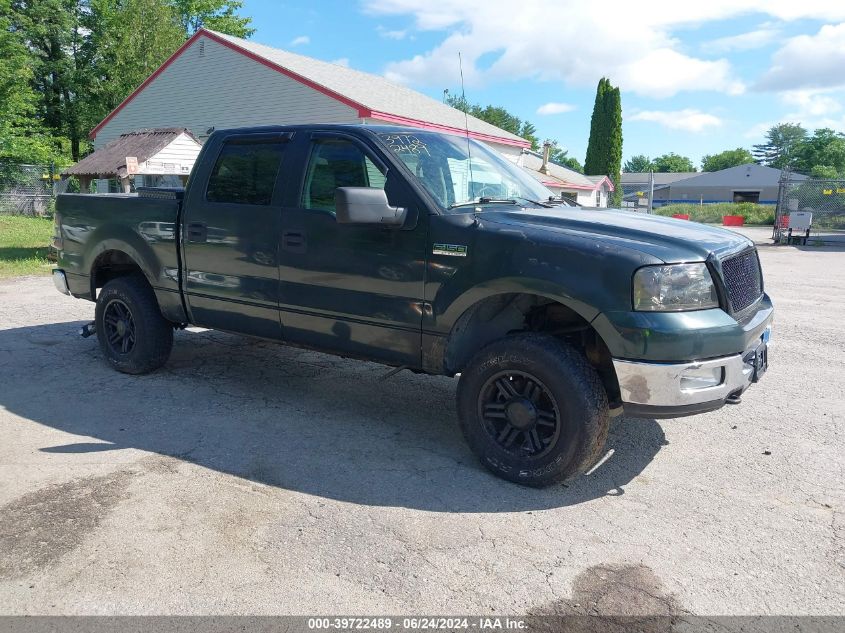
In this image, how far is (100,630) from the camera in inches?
96.3

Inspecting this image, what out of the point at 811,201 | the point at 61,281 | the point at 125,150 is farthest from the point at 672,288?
the point at 811,201

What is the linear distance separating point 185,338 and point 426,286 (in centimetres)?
414

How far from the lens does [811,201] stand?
90.6ft

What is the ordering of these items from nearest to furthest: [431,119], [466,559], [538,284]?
[466,559] < [538,284] < [431,119]

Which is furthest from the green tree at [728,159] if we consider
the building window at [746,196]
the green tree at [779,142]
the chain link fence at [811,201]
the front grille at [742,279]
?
the front grille at [742,279]

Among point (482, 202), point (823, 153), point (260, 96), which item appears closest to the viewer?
point (482, 202)

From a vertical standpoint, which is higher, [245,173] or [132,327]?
[245,173]

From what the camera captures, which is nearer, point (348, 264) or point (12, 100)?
point (348, 264)

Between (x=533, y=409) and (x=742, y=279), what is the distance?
1.46 m

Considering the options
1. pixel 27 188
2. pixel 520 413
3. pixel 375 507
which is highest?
pixel 27 188

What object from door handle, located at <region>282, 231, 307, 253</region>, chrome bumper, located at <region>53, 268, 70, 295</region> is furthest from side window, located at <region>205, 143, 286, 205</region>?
chrome bumper, located at <region>53, 268, 70, 295</region>

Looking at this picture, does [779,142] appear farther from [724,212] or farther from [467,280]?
[467,280]

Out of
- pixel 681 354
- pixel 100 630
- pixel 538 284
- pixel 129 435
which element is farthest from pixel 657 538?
pixel 129 435

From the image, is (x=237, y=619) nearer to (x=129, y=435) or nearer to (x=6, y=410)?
(x=129, y=435)
